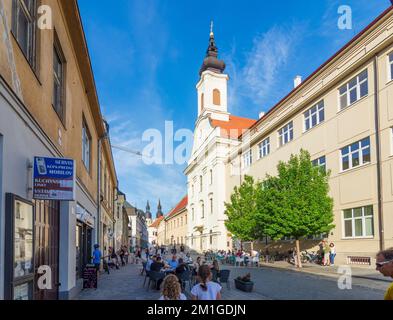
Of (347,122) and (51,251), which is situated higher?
(347,122)

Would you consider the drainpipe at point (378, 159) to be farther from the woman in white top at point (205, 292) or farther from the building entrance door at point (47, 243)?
the woman in white top at point (205, 292)

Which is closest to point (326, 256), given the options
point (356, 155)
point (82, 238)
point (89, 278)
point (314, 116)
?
point (356, 155)

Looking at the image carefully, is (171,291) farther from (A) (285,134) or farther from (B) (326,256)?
(A) (285,134)

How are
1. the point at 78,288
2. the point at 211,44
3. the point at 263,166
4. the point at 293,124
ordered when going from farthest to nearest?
the point at 211,44
the point at 263,166
the point at 293,124
the point at 78,288

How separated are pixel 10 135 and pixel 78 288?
9.67 metres

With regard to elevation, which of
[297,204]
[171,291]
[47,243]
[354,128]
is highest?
[354,128]

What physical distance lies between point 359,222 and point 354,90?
8224 mm

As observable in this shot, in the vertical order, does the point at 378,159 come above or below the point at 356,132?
below

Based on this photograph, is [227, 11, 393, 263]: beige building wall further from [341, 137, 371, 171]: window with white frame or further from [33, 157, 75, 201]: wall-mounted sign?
[33, 157, 75, 201]: wall-mounted sign

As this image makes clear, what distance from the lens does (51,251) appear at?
10688mm

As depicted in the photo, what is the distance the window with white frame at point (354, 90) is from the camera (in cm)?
2534

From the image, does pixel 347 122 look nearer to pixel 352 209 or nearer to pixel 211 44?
pixel 352 209

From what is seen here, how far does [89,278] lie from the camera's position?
622 inches
